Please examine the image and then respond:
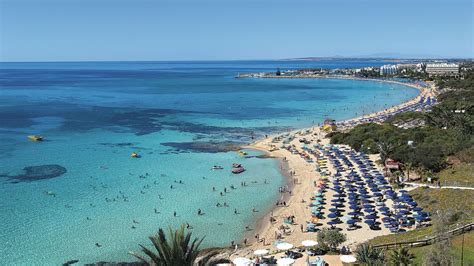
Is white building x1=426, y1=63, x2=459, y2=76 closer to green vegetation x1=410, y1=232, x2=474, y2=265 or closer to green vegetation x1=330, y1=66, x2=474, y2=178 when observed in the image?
green vegetation x1=330, y1=66, x2=474, y2=178

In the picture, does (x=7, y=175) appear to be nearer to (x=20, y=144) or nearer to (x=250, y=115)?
(x=20, y=144)

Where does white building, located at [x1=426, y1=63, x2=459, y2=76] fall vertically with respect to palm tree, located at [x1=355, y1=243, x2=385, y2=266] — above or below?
above

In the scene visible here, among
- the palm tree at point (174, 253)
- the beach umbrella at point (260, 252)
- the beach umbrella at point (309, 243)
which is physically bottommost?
the beach umbrella at point (260, 252)

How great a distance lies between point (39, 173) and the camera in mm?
45781

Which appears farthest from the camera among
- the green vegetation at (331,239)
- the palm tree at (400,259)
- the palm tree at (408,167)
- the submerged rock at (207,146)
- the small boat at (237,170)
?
the submerged rock at (207,146)

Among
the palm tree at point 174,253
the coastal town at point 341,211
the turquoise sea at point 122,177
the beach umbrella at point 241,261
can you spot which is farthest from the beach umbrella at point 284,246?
the palm tree at point 174,253

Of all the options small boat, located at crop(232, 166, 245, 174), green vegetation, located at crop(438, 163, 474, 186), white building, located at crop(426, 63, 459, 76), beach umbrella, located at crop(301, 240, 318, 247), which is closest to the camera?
beach umbrella, located at crop(301, 240, 318, 247)

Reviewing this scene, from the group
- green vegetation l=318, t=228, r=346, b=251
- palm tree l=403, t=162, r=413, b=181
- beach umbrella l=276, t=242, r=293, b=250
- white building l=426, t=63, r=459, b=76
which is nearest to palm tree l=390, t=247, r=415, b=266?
green vegetation l=318, t=228, r=346, b=251

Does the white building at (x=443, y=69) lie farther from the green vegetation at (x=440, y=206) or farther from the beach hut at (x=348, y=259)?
the beach hut at (x=348, y=259)

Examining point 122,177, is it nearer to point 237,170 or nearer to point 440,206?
point 237,170

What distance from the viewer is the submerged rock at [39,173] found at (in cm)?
4394

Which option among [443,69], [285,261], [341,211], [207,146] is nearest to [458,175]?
[341,211]

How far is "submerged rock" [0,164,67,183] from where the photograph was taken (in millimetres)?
43938

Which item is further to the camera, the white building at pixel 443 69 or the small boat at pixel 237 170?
the white building at pixel 443 69
